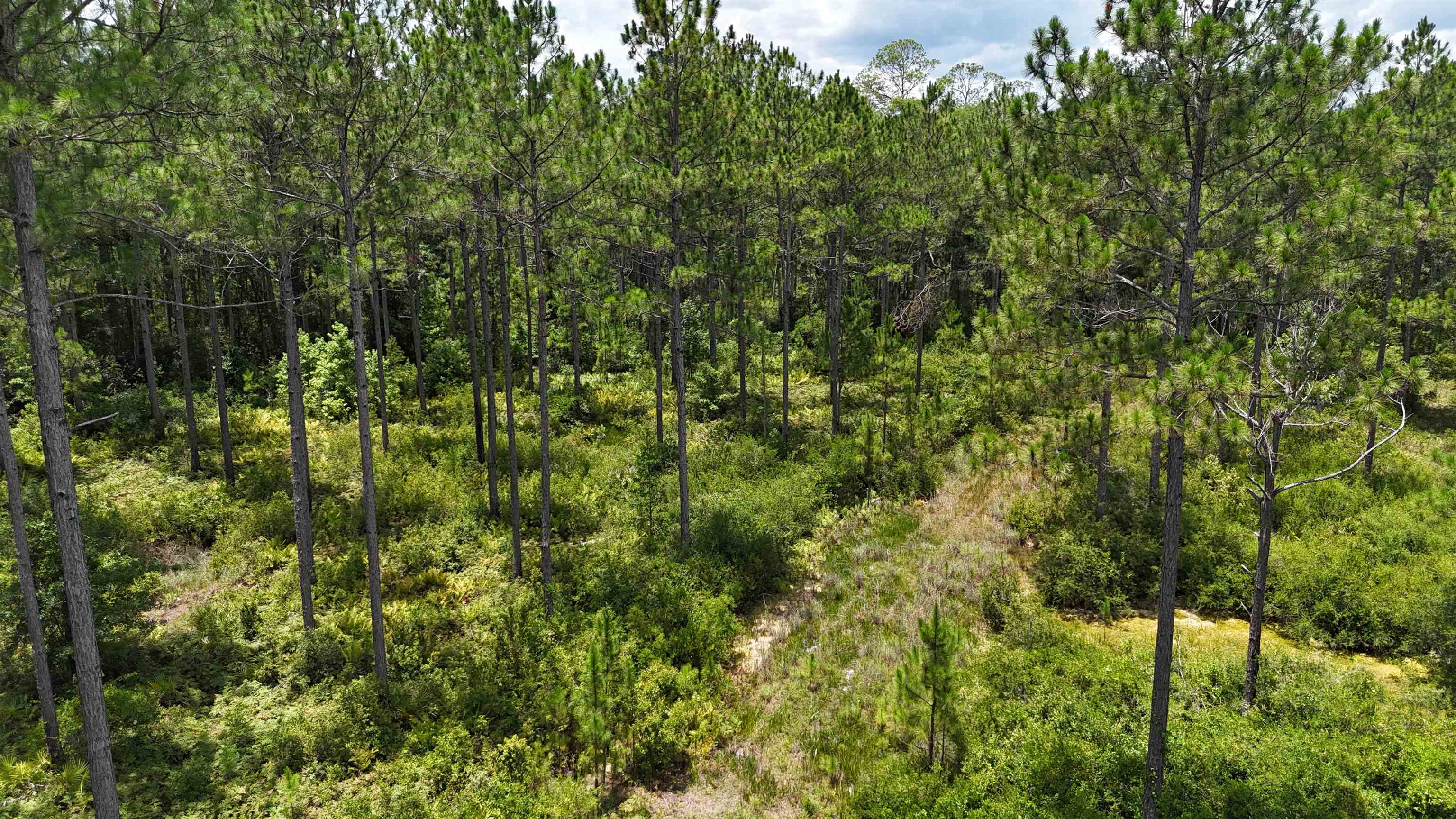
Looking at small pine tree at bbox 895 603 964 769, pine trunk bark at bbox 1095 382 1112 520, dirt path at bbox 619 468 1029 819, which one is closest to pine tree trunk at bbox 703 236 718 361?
dirt path at bbox 619 468 1029 819

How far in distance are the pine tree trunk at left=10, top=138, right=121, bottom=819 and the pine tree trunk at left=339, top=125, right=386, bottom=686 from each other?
3349 mm

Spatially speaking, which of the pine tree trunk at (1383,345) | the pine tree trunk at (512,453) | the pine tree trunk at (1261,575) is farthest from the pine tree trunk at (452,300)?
the pine tree trunk at (1383,345)

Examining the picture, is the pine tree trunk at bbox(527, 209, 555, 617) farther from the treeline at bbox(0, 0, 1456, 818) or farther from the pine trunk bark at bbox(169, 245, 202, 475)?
the pine trunk bark at bbox(169, 245, 202, 475)

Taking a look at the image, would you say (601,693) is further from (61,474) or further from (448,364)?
(448,364)

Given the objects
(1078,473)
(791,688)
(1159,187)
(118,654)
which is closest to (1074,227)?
(1159,187)

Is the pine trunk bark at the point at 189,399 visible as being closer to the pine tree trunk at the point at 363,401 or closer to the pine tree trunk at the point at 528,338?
the pine tree trunk at the point at 528,338

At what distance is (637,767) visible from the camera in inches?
352

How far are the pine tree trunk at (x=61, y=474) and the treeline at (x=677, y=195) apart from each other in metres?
0.03

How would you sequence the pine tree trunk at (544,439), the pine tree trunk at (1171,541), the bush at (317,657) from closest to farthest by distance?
the pine tree trunk at (1171,541), the bush at (317,657), the pine tree trunk at (544,439)

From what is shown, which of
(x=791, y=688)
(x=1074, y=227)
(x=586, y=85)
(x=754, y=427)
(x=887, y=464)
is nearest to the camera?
(x=1074, y=227)

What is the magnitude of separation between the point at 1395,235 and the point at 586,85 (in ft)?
37.5

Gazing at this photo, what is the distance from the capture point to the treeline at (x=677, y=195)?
615 cm

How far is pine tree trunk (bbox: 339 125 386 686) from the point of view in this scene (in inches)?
368

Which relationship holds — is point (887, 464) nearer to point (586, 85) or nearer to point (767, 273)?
point (767, 273)
